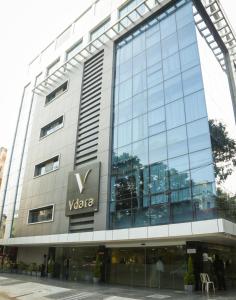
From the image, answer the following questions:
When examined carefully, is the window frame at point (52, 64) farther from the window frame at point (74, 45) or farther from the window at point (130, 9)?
the window at point (130, 9)

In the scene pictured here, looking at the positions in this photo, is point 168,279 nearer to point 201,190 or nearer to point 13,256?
point 201,190

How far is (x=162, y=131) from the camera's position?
19500mm

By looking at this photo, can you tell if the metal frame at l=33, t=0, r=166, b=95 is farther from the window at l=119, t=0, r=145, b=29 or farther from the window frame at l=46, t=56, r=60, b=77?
the window frame at l=46, t=56, r=60, b=77

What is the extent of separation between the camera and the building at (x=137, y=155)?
16.9 meters

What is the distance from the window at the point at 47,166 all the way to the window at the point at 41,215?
3516 mm

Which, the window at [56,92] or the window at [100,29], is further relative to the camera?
the window at [56,92]

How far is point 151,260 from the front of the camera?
18.5 metres

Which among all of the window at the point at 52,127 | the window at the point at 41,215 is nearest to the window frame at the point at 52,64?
the window at the point at 52,127

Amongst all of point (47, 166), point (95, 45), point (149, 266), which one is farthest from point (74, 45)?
point (149, 266)

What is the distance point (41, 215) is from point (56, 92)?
13759 mm

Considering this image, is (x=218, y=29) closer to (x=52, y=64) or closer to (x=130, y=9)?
(x=130, y=9)

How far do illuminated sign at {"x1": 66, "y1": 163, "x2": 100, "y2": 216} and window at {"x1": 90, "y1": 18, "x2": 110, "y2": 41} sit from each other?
47.0 feet

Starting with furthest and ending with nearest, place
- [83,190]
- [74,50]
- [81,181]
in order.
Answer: [74,50] < [81,181] < [83,190]

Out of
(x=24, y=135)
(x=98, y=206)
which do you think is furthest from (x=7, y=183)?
(x=98, y=206)
